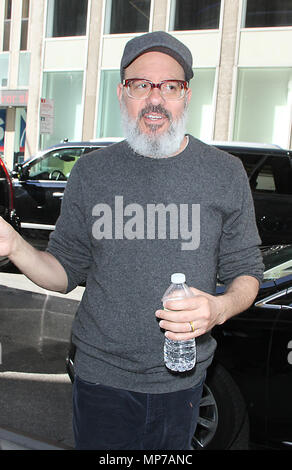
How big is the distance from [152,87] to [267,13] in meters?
15.6

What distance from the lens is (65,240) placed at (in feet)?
6.15

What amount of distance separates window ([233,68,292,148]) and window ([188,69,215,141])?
0.86 m

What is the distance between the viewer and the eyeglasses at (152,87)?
1.81m

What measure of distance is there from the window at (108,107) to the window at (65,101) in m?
0.88

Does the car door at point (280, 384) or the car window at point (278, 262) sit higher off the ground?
the car window at point (278, 262)

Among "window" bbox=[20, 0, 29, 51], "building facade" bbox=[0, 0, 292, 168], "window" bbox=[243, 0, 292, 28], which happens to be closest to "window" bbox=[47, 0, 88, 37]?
"building facade" bbox=[0, 0, 292, 168]

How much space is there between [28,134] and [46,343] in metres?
16.1

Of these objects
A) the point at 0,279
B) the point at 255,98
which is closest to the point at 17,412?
the point at 0,279

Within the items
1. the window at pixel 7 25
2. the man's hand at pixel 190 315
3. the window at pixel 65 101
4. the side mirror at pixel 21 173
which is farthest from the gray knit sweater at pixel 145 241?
the window at pixel 7 25

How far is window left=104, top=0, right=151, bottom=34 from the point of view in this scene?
17578 millimetres

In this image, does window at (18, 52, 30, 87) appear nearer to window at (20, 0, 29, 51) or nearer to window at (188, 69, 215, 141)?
window at (20, 0, 29, 51)

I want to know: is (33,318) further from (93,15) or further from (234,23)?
(93,15)

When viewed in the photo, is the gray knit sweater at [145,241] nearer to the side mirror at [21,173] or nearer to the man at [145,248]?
the man at [145,248]

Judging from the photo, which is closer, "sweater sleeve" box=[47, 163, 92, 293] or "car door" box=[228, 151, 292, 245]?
"sweater sleeve" box=[47, 163, 92, 293]
